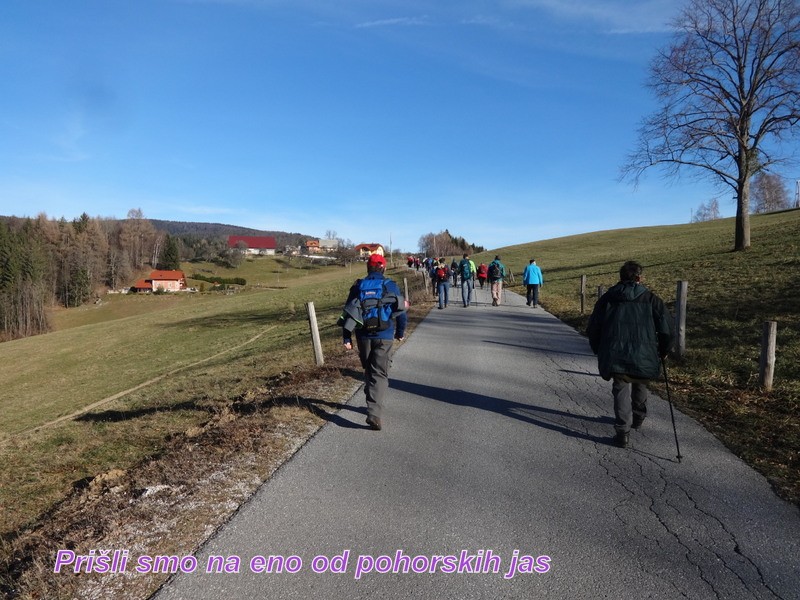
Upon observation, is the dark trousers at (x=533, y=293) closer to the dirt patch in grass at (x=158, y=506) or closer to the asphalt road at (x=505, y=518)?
the asphalt road at (x=505, y=518)

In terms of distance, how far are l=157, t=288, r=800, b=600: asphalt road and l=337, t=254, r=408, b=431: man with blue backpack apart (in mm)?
465

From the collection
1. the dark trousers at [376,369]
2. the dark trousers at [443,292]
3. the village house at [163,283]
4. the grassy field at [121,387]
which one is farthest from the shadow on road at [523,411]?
the village house at [163,283]

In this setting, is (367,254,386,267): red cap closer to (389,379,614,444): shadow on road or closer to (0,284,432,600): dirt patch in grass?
(0,284,432,600): dirt patch in grass

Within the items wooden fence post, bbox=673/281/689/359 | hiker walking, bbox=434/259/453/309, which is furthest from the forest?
wooden fence post, bbox=673/281/689/359

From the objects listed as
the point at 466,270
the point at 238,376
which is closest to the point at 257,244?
the point at 466,270

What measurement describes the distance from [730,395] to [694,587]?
4.99m

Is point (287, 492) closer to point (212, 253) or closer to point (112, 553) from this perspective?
point (112, 553)

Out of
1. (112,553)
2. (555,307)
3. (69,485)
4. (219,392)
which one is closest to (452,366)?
(219,392)

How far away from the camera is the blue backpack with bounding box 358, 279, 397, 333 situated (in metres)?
5.49

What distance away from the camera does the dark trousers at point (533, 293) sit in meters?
18.8

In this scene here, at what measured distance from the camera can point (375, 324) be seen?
5.48 metres

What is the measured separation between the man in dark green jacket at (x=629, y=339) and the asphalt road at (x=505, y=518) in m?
0.56

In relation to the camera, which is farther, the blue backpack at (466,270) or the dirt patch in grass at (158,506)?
the blue backpack at (466,270)

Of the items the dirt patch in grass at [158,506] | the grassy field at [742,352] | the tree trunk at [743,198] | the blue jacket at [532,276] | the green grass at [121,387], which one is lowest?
the green grass at [121,387]
